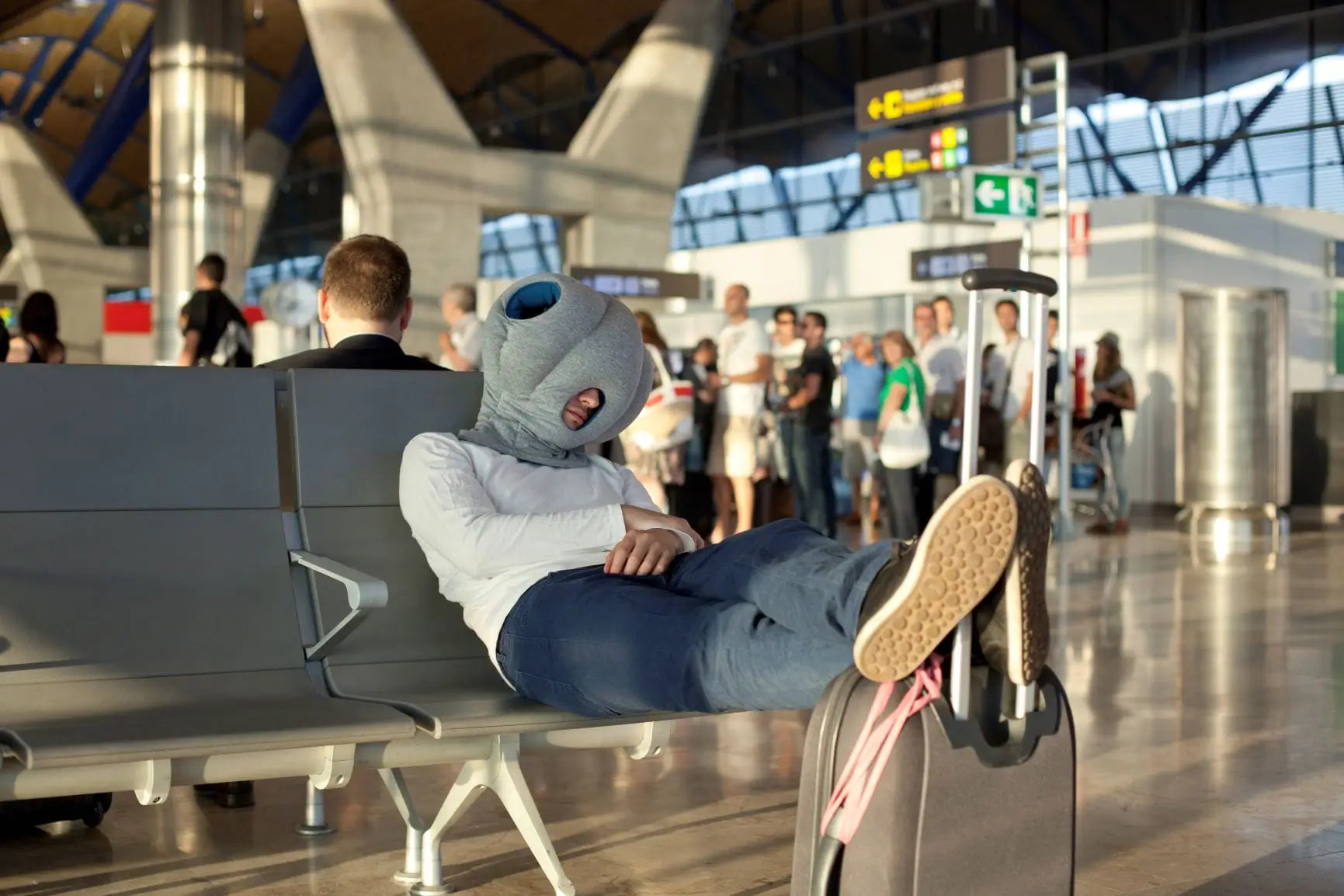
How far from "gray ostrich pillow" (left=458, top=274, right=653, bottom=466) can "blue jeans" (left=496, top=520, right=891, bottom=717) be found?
33 cm

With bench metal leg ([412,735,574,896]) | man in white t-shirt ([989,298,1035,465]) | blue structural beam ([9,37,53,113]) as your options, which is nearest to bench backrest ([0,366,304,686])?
bench metal leg ([412,735,574,896])

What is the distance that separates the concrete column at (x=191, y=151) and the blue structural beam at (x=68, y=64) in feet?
45.7

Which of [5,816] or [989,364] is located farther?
[989,364]

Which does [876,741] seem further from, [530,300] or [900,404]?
[900,404]

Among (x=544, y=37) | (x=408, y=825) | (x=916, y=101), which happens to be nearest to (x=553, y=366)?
(x=408, y=825)

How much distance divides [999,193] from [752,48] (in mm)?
19311

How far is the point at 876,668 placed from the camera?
209 centimetres

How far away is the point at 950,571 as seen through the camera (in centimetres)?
205

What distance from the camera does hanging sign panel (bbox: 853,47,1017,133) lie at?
542 inches

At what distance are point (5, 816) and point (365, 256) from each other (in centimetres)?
144

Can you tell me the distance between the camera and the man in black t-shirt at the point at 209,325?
8.43m

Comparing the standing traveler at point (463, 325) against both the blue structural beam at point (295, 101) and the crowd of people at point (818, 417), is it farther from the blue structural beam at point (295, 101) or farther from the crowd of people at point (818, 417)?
the blue structural beam at point (295, 101)

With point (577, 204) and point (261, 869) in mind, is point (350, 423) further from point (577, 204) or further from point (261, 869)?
point (577, 204)

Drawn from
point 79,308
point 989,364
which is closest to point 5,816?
point 989,364
